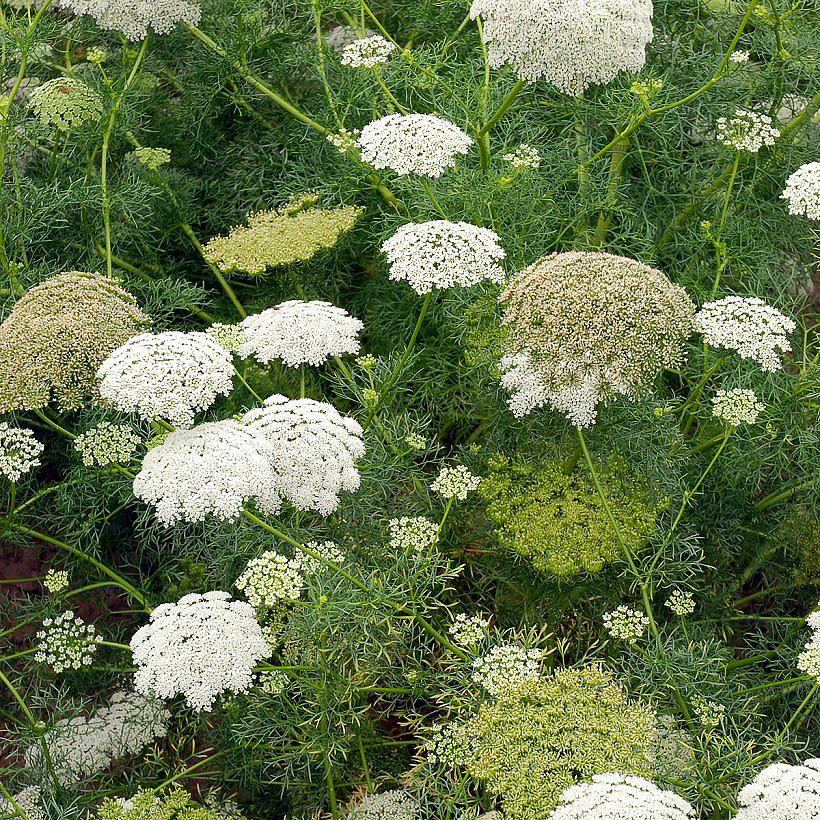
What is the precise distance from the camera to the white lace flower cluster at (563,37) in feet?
16.2

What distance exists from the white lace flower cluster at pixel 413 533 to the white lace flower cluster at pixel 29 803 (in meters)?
2.24

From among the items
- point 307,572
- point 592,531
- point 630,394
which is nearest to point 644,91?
point 630,394

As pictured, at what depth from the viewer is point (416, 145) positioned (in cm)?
493

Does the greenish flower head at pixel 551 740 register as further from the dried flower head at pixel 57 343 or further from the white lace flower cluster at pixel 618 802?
the dried flower head at pixel 57 343

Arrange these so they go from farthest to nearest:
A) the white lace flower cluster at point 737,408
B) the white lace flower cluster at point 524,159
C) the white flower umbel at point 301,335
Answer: the white lace flower cluster at point 524,159 → the white lace flower cluster at point 737,408 → the white flower umbel at point 301,335

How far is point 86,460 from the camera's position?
4.77 metres

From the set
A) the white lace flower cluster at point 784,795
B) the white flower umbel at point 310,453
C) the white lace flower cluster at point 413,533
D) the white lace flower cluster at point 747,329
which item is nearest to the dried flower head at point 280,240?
the white flower umbel at point 310,453

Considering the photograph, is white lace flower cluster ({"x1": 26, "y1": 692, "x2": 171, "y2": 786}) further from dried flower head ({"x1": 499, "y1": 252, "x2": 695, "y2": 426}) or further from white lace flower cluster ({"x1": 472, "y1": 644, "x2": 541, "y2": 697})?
dried flower head ({"x1": 499, "y1": 252, "x2": 695, "y2": 426})

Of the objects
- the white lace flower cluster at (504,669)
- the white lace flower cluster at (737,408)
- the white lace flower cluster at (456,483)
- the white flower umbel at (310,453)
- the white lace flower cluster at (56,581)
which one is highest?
the white flower umbel at (310,453)

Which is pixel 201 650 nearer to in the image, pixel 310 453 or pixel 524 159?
pixel 310 453

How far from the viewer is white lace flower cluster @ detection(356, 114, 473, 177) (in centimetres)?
490

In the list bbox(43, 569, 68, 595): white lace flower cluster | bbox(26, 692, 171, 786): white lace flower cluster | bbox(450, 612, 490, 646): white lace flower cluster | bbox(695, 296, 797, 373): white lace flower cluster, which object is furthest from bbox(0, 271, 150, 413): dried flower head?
bbox(695, 296, 797, 373): white lace flower cluster

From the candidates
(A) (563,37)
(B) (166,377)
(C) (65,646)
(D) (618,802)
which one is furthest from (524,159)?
(C) (65,646)

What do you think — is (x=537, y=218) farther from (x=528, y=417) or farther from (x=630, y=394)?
(x=630, y=394)
